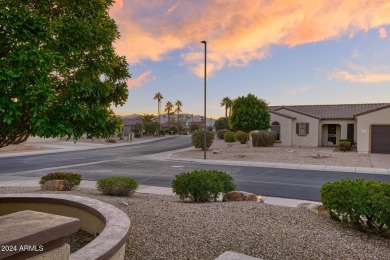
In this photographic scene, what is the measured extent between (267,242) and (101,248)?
10.7 feet

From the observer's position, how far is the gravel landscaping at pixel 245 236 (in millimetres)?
6020

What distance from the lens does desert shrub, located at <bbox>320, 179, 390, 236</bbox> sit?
6947 millimetres

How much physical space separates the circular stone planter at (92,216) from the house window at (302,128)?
37074 millimetres

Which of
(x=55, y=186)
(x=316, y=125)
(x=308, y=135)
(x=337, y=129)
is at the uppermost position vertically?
(x=316, y=125)

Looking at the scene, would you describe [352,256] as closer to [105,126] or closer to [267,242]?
[267,242]

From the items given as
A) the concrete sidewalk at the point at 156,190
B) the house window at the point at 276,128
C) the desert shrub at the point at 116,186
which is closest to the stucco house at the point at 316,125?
the house window at the point at 276,128

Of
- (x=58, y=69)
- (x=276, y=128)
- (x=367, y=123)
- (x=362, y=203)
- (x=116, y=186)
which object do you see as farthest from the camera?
(x=276, y=128)

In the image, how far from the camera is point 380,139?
3281cm

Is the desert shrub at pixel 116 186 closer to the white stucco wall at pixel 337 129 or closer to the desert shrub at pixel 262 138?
the desert shrub at pixel 262 138

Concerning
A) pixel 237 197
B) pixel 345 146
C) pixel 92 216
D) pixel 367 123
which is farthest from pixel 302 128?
pixel 92 216

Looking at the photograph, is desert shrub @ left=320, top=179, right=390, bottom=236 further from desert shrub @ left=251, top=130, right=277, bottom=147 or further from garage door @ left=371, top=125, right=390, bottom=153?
desert shrub @ left=251, top=130, right=277, bottom=147

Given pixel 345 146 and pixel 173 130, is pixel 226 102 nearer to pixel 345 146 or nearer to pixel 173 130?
pixel 173 130

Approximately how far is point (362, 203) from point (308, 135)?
3562 centimetres

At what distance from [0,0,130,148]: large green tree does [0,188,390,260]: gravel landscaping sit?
248 cm
